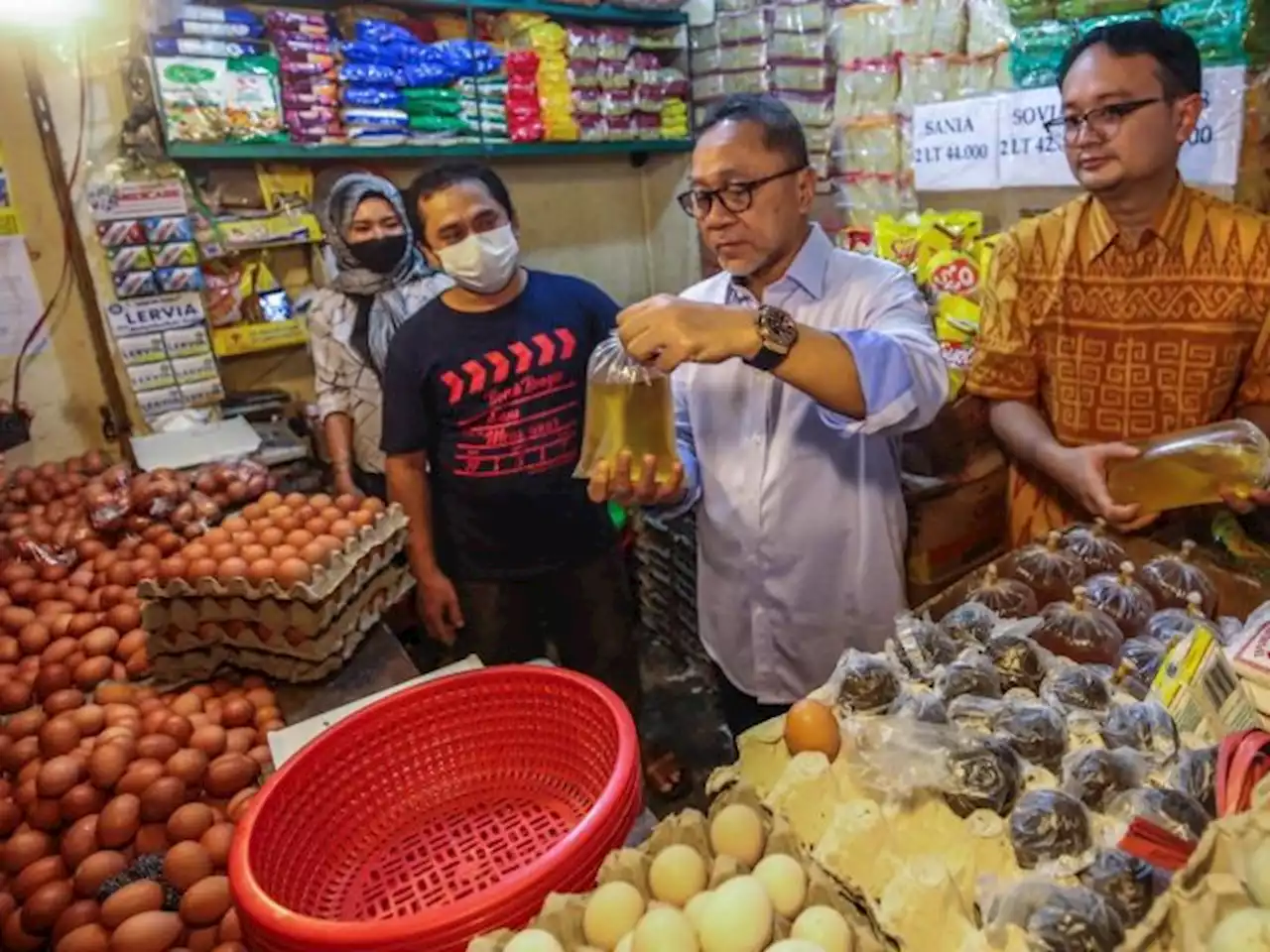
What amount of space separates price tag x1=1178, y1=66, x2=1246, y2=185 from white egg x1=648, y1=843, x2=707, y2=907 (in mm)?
1956

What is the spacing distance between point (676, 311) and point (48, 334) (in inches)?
108

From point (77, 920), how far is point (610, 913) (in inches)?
33.1

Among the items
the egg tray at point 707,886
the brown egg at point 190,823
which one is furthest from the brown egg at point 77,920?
the egg tray at point 707,886

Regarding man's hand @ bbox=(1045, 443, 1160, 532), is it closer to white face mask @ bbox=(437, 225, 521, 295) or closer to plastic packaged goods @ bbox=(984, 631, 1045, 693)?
plastic packaged goods @ bbox=(984, 631, 1045, 693)

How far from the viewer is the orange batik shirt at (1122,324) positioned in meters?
1.61

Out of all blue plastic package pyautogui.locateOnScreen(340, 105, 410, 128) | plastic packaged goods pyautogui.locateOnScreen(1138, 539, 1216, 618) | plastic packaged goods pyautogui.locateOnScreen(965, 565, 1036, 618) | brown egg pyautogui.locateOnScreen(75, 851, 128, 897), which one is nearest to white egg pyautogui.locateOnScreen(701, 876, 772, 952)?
plastic packaged goods pyautogui.locateOnScreen(965, 565, 1036, 618)

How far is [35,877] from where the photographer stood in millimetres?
1264

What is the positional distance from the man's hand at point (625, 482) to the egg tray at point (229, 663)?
0.64 metres

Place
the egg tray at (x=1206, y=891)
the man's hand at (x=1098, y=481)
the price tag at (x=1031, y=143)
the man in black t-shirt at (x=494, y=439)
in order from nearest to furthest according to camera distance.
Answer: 1. the egg tray at (x=1206, y=891)
2. the man's hand at (x=1098, y=481)
3. the man in black t-shirt at (x=494, y=439)
4. the price tag at (x=1031, y=143)

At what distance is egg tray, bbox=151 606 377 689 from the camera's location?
162cm

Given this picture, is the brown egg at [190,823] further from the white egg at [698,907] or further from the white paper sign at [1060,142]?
the white paper sign at [1060,142]

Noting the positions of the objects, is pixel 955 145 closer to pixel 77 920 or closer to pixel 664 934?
pixel 664 934

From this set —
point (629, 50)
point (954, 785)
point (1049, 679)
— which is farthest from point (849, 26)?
point (954, 785)

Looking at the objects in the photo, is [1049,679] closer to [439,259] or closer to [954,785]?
[954,785]
